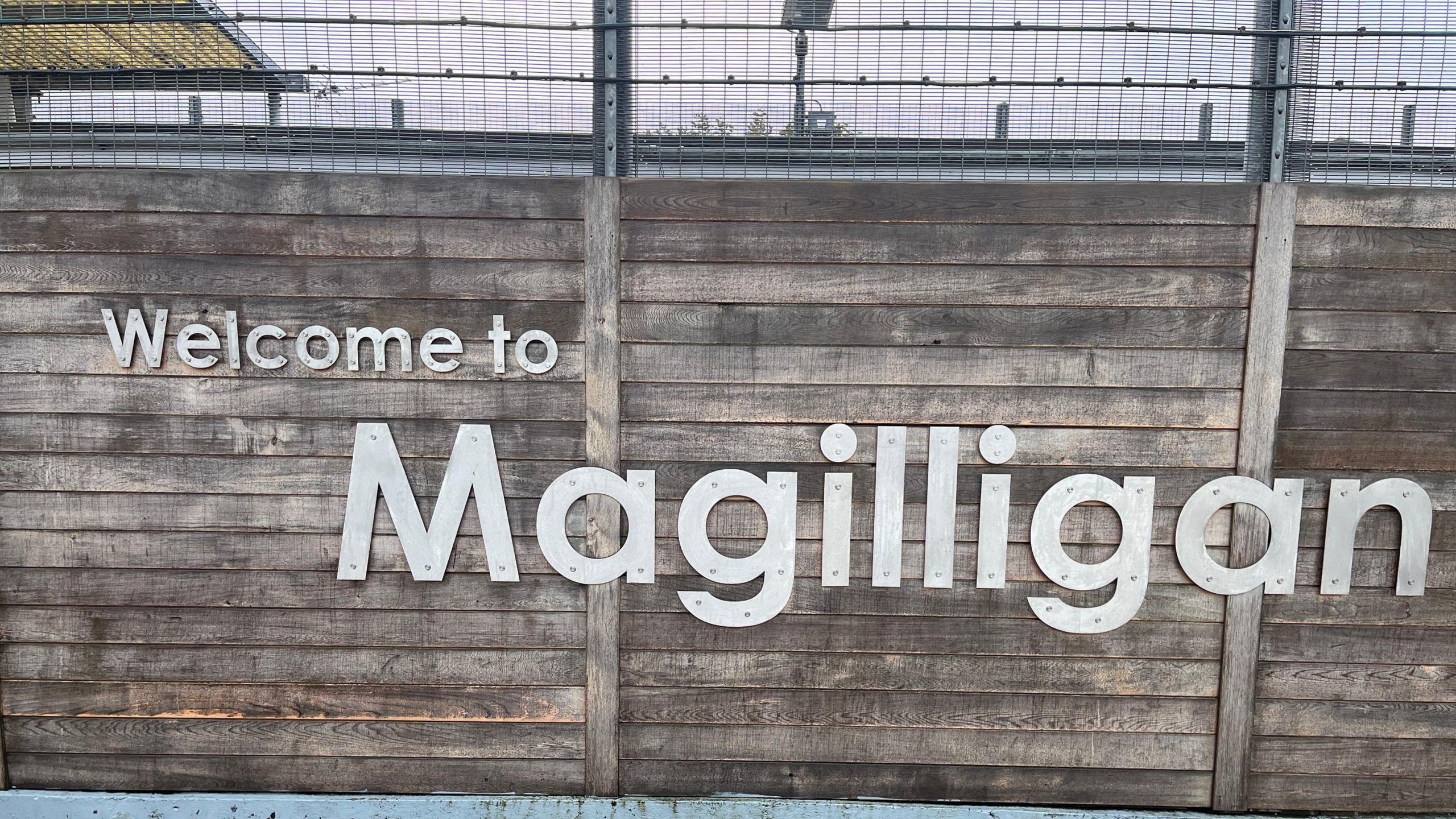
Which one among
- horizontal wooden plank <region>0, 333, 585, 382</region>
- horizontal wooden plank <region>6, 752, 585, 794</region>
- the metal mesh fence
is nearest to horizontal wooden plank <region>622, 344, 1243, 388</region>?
horizontal wooden plank <region>0, 333, 585, 382</region>

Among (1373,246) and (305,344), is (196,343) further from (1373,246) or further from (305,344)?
(1373,246)

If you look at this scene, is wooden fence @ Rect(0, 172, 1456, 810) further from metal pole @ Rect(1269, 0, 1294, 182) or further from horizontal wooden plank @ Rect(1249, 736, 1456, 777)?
metal pole @ Rect(1269, 0, 1294, 182)

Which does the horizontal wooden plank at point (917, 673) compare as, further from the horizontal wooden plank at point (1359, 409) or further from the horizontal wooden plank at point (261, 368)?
the horizontal wooden plank at point (261, 368)

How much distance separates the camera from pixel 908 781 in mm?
2916

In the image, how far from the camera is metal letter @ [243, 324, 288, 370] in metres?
2.72

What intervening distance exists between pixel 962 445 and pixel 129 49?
3127 mm

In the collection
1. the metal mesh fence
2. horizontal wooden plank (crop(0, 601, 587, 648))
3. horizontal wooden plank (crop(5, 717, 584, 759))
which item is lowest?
horizontal wooden plank (crop(5, 717, 584, 759))

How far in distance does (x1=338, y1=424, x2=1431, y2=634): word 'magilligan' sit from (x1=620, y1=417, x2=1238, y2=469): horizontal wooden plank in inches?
1.7

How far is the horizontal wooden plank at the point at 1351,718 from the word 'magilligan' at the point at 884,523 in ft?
1.39

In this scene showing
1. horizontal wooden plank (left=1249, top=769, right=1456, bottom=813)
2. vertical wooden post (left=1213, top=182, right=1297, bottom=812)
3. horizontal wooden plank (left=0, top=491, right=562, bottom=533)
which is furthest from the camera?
horizontal wooden plank (left=1249, top=769, right=1456, bottom=813)

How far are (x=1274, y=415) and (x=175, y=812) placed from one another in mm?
4042

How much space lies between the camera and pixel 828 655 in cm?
287

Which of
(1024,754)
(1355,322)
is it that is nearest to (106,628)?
(1024,754)

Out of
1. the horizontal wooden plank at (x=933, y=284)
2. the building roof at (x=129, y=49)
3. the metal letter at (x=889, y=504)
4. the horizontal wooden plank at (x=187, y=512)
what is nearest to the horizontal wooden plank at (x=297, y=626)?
the horizontal wooden plank at (x=187, y=512)
